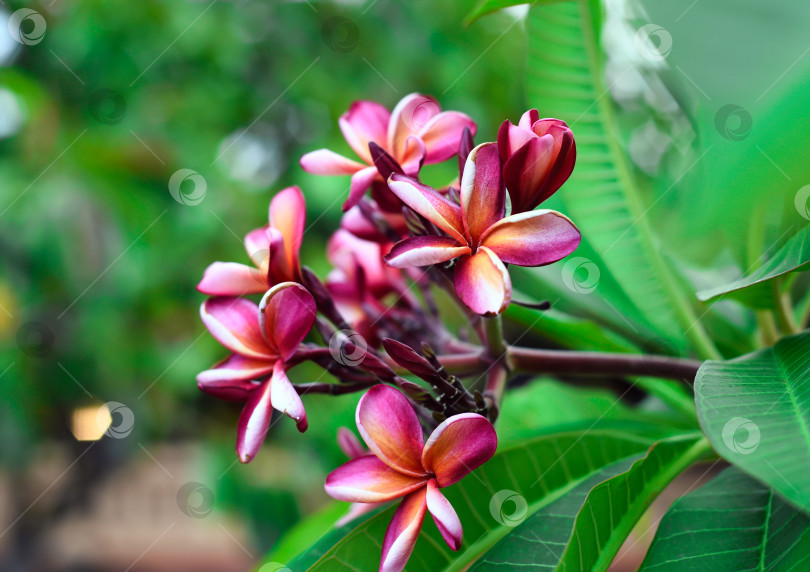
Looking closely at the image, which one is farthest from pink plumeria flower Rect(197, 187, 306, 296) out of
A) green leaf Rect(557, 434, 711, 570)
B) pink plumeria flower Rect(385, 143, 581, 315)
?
green leaf Rect(557, 434, 711, 570)

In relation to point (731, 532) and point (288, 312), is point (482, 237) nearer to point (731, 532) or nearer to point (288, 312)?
point (288, 312)

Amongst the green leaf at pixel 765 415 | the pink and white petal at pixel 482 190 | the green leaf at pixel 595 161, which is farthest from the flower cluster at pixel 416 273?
the green leaf at pixel 595 161

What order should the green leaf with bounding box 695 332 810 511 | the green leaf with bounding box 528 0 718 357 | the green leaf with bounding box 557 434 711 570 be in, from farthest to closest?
the green leaf with bounding box 528 0 718 357 < the green leaf with bounding box 557 434 711 570 < the green leaf with bounding box 695 332 810 511

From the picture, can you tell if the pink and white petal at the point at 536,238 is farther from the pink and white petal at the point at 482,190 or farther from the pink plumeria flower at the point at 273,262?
the pink plumeria flower at the point at 273,262

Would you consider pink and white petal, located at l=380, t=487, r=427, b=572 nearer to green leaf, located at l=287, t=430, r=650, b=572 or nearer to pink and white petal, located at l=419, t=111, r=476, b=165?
green leaf, located at l=287, t=430, r=650, b=572

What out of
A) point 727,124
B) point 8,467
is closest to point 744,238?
point 727,124

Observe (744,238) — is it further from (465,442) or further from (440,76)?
(440,76)

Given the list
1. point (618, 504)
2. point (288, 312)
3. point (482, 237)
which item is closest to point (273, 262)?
point (288, 312)
